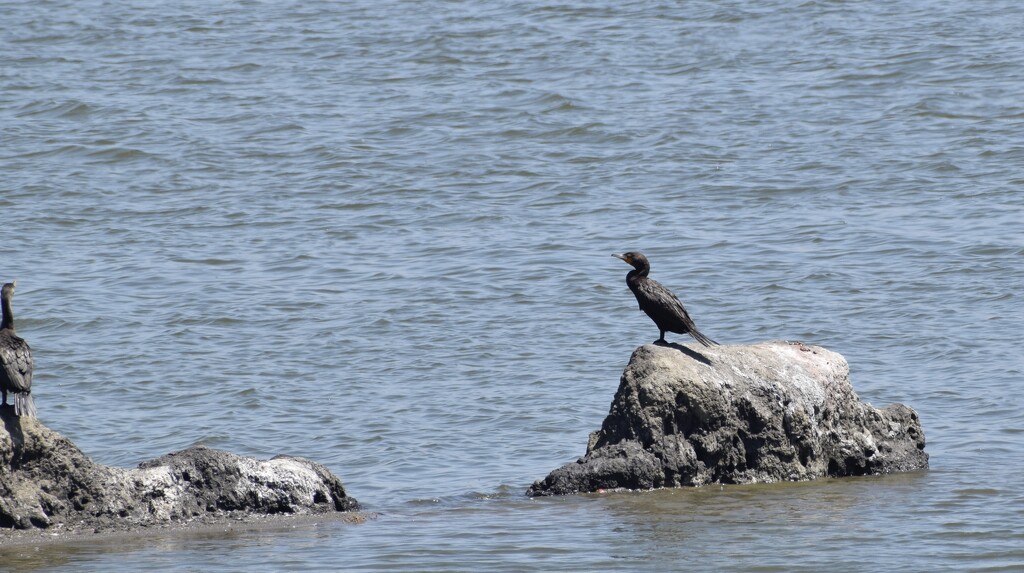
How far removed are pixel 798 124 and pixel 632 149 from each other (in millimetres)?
2841

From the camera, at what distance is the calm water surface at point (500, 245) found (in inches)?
363

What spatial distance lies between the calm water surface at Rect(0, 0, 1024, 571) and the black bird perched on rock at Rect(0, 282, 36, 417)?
0.83 m

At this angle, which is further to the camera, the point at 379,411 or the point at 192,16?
the point at 192,16

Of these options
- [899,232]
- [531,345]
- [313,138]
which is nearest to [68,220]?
[313,138]

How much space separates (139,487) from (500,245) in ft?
33.3

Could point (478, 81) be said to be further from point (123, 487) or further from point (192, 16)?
point (123, 487)

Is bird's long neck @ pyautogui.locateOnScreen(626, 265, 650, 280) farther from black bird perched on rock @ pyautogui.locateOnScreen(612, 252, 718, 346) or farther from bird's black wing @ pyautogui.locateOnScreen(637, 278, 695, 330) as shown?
bird's black wing @ pyautogui.locateOnScreen(637, 278, 695, 330)

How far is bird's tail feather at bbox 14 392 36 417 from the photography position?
330 inches

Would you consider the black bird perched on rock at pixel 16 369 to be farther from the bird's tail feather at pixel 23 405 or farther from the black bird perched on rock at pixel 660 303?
the black bird perched on rock at pixel 660 303

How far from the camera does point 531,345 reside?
1485cm

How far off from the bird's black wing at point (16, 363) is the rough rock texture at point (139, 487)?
0.24 metres

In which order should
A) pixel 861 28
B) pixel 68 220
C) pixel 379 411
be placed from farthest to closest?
pixel 861 28 < pixel 68 220 < pixel 379 411

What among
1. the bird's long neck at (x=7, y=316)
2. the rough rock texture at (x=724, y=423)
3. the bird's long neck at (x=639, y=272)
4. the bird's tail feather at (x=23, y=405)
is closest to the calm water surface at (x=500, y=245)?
the rough rock texture at (x=724, y=423)

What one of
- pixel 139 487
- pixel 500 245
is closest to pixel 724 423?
pixel 139 487
